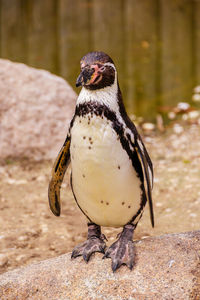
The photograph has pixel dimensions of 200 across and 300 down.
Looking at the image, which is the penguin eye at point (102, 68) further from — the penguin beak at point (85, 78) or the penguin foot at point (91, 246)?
the penguin foot at point (91, 246)

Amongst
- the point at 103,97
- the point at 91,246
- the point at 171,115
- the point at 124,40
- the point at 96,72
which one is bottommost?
the point at 171,115

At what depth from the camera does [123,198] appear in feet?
8.15

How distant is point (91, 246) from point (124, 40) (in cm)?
563

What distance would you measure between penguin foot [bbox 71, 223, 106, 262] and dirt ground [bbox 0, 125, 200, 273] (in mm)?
672

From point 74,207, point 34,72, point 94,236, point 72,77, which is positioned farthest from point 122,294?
point 72,77

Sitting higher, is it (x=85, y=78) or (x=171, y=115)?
(x=85, y=78)

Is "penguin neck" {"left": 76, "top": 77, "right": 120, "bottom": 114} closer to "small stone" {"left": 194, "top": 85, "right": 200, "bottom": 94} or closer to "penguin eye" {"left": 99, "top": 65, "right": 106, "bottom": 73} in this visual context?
"penguin eye" {"left": 99, "top": 65, "right": 106, "bottom": 73}

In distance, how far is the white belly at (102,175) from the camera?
2.35 m

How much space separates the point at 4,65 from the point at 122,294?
2815 mm

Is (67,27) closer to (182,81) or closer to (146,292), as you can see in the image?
(182,81)

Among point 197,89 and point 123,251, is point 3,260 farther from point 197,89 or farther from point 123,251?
point 197,89

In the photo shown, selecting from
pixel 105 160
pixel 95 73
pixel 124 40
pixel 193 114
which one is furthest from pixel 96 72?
pixel 124 40

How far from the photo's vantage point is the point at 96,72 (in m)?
2.28

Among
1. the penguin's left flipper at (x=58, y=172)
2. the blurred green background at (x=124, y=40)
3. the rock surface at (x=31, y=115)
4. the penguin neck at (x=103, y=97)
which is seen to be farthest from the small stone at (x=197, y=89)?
the penguin neck at (x=103, y=97)
